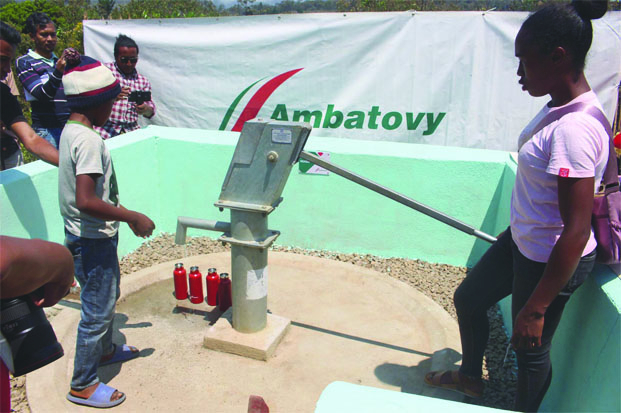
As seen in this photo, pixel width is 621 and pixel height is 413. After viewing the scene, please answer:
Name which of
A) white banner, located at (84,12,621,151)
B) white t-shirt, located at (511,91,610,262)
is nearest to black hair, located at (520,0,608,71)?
white t-shirt, located at (511,91,610,262)

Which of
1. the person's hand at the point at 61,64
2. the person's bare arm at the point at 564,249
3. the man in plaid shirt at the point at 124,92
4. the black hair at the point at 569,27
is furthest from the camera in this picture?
the man in plaid shirt at the point at 124,92

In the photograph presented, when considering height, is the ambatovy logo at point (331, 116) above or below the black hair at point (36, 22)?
below

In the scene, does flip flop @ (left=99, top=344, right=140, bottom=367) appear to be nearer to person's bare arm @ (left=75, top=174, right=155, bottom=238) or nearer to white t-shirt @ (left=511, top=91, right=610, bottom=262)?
person's bare arm @ (left=75, top=174, right=155, bottom=238)

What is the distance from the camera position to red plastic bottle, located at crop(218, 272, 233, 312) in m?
3.36

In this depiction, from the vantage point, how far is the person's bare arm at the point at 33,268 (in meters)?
1.14

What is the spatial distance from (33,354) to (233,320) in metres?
1.71

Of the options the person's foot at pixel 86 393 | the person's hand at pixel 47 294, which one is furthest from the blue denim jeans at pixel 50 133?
the person's hand at pixel 47 294

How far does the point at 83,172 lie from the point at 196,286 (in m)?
1.49

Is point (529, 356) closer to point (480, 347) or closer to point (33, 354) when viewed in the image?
point (480, 347)

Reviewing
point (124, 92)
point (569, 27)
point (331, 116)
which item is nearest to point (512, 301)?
point (569, 27)

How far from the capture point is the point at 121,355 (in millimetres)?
2877

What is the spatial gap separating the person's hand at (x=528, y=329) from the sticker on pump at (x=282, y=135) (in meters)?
1.35

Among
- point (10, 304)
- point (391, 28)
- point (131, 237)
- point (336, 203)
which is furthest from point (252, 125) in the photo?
point (391, 28)

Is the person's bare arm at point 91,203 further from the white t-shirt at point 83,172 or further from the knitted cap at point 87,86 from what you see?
the knitted cap at point 87,86
